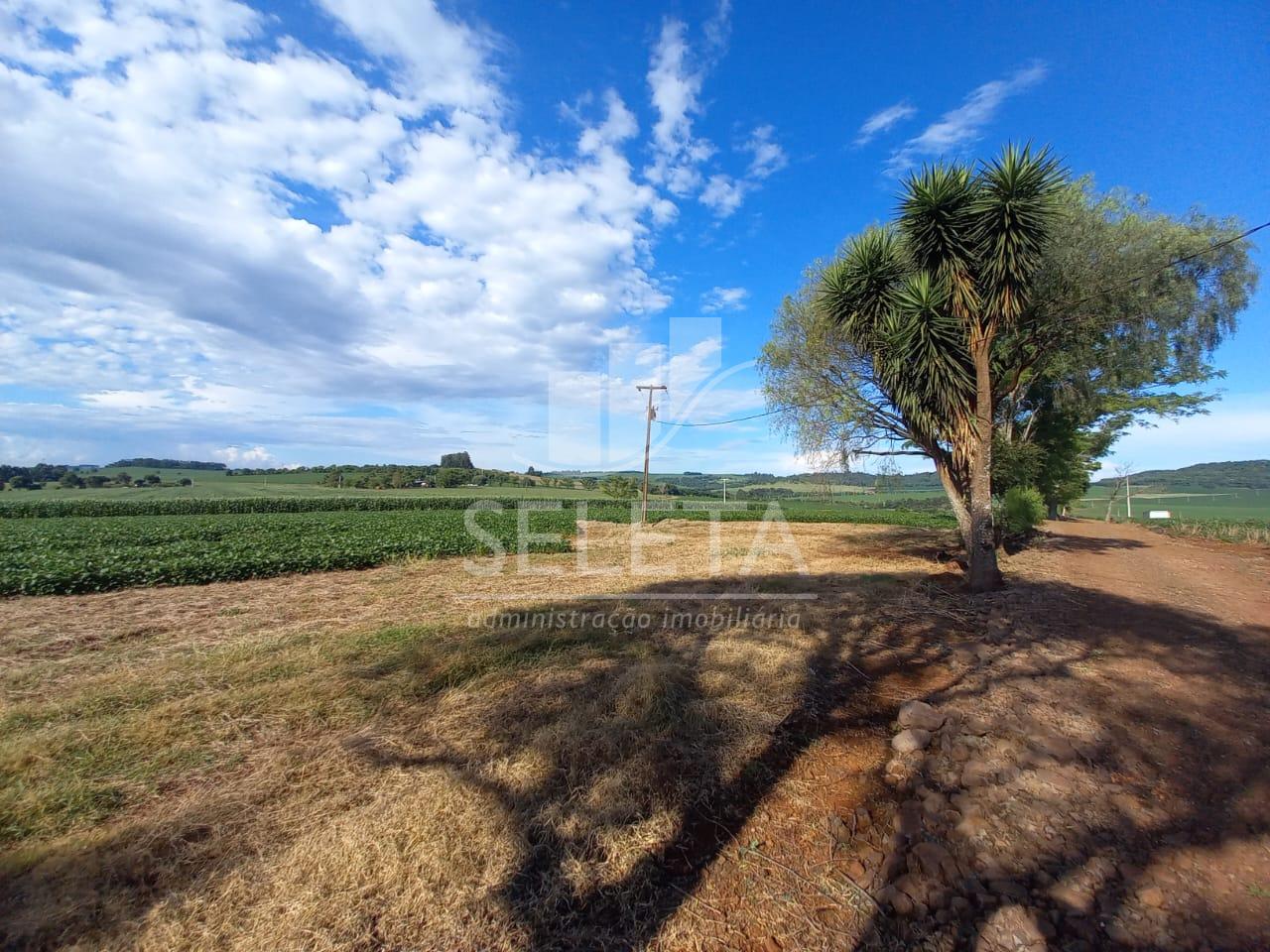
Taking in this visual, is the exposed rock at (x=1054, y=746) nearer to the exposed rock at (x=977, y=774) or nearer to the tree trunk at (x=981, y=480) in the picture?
the exposed rock at (x=977, y=774)

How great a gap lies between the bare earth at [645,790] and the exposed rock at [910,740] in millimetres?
35

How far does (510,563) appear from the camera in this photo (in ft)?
43.4

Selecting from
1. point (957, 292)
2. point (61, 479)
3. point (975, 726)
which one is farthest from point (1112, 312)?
point (61, 479)

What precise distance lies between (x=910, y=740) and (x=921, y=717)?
388 millimetres

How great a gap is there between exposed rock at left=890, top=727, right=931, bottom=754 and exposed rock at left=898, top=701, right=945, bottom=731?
3.9 inches

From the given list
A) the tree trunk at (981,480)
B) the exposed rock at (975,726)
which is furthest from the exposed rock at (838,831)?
the tree trunk at (981,480)

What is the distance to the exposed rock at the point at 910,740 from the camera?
3.70 metres

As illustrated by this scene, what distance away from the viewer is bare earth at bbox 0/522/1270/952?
7.47 ft

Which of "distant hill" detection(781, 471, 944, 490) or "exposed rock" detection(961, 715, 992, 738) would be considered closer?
"exposed rock" detection(961, 715, 992, 738)

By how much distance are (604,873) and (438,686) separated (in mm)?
2864

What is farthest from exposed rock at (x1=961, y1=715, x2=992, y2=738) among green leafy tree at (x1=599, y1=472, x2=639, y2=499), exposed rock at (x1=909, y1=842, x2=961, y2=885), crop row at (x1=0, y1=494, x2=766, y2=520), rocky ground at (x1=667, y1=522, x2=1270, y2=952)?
green leafy tree at (x1=599, y1=472, x2=639, y2=499)

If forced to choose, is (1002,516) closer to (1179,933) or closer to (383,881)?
(1179,933)

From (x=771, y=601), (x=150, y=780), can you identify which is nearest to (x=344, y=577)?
(x=150, y=780)

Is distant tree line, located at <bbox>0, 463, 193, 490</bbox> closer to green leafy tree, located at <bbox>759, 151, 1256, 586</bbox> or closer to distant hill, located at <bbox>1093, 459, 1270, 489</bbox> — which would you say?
green leafy tree, located at <bbox>759, 151, 1256, 586</bbox>
